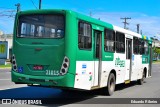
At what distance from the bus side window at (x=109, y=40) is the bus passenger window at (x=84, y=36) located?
5.24 feet

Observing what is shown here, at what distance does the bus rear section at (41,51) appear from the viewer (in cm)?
1095

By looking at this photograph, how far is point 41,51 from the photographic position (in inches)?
446

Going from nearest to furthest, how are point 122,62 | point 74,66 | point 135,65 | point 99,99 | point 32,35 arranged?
point 74,66 < point 32,35 < point 99,99 < point 122,62 < point 135,65

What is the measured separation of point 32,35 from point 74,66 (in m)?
1.90

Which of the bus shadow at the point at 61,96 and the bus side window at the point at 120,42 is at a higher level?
the bus side window at the point at 120,42

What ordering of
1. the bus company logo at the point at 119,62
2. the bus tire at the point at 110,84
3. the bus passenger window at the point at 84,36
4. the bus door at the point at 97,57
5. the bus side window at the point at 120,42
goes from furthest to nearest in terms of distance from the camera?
1. the bus side window at the point at 120,42
2. the bus company logo at the point at 119,62
3. the bus tire at the point at 110,84
4. the bus door at the point at 97,57
5. the bus passenger window at the point at 84,36

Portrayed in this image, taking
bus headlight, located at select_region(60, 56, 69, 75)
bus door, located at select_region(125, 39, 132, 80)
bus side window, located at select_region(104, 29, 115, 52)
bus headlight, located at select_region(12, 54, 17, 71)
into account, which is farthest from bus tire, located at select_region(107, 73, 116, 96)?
bus headlight, located at select_region(12, 54, 17, 71)

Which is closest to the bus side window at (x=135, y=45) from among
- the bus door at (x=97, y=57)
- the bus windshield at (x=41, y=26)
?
the bus door at (x=97, y=57)

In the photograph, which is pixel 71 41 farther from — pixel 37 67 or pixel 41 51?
pixel 37 67

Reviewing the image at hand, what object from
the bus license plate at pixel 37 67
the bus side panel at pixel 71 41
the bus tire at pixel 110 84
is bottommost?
the bus tire at pixel 110 84

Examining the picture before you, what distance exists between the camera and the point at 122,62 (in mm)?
16062

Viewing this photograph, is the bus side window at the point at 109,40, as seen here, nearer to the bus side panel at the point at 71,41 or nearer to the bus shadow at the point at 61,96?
the bus shadow at the point at 61,96

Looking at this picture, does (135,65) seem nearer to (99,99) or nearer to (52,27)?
(99,99)

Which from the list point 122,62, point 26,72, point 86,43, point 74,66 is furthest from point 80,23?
point 122,62
